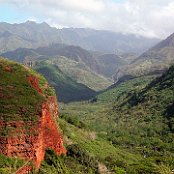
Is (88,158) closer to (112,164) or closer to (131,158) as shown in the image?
(112,164)

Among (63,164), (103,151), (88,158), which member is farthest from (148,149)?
(63,164)

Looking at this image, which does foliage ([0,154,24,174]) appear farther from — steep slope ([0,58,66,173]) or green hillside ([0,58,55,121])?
green hillside ([0,58,55,121])

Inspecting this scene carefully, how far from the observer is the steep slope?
63281 mm

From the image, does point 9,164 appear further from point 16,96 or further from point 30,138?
point 16,96

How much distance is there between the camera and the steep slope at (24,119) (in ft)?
208

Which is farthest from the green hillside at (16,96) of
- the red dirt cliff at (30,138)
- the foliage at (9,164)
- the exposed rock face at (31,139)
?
the foliage at (9,164)

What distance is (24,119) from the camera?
2552 inches

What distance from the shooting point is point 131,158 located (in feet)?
387

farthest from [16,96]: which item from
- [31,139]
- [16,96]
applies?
[31,139]

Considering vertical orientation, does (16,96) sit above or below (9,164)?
above

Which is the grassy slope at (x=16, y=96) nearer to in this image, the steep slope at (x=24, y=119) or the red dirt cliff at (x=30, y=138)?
the steep slope at (x=24, y=119)

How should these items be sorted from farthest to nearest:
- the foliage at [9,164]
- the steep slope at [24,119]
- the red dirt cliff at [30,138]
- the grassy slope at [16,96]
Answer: the grassy slope at [16,96] < the steep slope at [24,119] < the red dirt cliff at [30,138] < the foliage at [9,164]

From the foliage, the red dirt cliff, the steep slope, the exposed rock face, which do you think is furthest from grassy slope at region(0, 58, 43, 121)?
the foliage

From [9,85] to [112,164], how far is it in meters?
35.8
